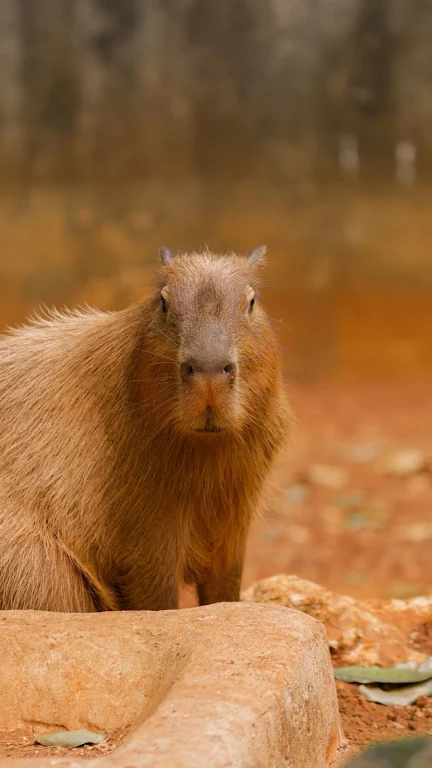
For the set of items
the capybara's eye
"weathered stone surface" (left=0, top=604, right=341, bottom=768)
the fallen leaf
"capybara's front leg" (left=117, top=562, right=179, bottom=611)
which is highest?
the capybara's eye

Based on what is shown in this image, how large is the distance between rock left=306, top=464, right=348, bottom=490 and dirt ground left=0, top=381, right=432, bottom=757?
0.05 ft

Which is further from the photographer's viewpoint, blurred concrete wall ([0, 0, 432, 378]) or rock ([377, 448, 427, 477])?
blurred concrete wall ([0, 0, 432, 378])

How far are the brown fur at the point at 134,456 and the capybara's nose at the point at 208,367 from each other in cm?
12

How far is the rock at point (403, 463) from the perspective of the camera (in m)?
7.57

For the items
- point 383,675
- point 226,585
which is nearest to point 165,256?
point 226,585

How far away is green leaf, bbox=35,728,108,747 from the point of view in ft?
8.88

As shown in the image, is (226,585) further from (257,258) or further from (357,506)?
(357,506)

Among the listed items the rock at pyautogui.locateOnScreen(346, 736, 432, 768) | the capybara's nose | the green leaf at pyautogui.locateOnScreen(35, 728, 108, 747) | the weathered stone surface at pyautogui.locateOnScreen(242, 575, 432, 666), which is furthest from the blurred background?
the rock at pyautogui.locateOnScreen(346, 736, 432, 768)

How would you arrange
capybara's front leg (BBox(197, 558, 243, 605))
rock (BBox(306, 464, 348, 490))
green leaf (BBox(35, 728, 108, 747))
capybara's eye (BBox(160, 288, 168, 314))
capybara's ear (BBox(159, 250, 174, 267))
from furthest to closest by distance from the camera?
1. rock (BBox(306, 464, 348, 490))
2. capybara's front leg (BBox(197, 558, 243, 605))
3. capybara's ear (BBox(159, 250, 174, 267))
4. capybara's eye (BBox(160, 288, 168, 314))
5. green leaf (BBox(35, 728, 108, 747))

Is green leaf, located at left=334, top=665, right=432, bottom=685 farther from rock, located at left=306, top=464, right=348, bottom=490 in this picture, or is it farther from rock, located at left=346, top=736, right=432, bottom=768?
rock, located at left=306, top=464, right=348, bottom=490

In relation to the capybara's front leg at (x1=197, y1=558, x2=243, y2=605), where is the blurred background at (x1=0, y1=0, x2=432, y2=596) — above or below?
above

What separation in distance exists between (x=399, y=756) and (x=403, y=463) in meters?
5.51

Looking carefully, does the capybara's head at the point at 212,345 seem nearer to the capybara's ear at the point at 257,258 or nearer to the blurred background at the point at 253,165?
the capybara's ear at the point at 257,258

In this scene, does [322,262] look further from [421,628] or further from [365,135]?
[421,628]
